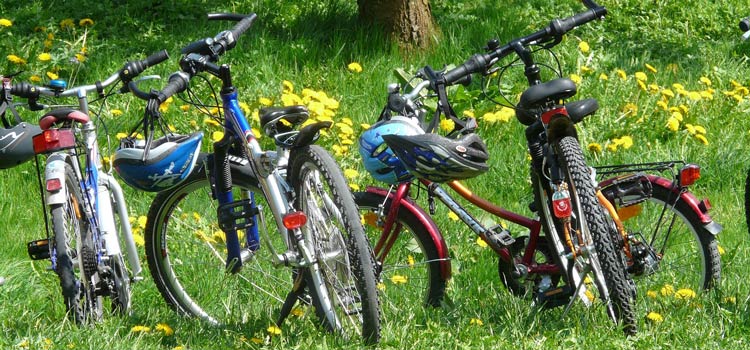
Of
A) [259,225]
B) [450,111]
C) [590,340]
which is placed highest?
[450,111]

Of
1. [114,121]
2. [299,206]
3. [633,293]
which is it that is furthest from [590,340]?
[114,121]

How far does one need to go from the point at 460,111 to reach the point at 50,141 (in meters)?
3.21

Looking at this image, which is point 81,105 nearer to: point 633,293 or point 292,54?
point 633,293

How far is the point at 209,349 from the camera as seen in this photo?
4.97 metres

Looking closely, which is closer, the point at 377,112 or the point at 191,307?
the point at 191,307

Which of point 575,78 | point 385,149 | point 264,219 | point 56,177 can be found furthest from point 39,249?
point 575,78

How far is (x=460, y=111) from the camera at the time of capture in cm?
766

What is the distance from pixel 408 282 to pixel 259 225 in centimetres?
79

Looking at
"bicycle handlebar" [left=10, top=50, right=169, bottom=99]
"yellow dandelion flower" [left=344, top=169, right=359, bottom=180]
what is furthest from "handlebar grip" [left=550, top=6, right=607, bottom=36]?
"yellow dandelion flower" [left=344, top=169, right=359, bottom=180]

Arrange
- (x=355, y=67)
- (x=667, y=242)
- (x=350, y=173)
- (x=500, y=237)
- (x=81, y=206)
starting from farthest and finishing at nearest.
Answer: (x=355, y=67) < (x=350, y=173) < (x=667, y=242) < (x=500, y=237) < (x=81, y=206)

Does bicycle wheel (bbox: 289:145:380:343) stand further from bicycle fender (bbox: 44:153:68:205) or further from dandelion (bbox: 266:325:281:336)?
bicycle fender (bbox: 44:153:68:205)

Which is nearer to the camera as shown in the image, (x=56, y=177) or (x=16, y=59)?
(x=56, y=177)

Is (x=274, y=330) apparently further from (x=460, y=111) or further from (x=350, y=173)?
(x=460, y=111)

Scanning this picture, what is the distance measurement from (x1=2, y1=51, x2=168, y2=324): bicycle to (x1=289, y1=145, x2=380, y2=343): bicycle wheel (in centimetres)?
87
